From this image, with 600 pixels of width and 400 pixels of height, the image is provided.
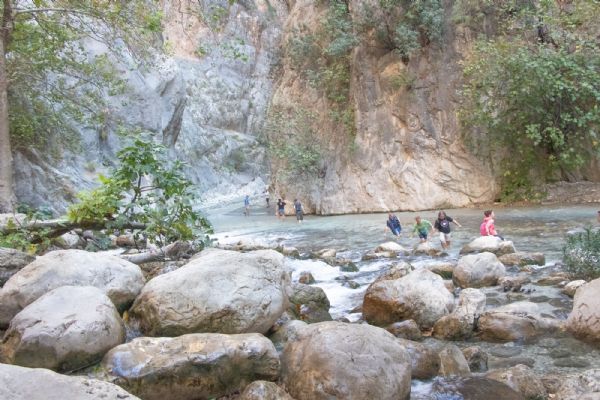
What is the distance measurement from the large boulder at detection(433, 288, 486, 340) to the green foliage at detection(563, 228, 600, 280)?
7.92 ft

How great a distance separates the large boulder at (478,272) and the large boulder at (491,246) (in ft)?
7.61

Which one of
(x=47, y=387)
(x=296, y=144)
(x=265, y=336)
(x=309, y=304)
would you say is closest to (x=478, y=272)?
(x=309, y=304)

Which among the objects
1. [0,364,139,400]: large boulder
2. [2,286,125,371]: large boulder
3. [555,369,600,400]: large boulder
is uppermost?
[0,364,139,400]: large boulder

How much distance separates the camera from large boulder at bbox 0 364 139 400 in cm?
238

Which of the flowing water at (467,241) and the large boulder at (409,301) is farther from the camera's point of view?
the large boulder at (409,301)

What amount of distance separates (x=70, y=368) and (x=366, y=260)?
28.0ft

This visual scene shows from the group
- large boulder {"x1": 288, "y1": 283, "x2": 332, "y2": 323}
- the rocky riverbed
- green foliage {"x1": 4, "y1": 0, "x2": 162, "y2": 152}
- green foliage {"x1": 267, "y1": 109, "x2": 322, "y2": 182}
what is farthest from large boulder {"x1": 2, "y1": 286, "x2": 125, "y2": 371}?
green foliage {"x1": 267, "y1": 109, "x2": 322, "y2": 182}

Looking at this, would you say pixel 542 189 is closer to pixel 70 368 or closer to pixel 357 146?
pixel 357 146

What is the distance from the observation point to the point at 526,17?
1923 centimetres

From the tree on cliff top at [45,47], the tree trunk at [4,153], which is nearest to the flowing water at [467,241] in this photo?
the tree trunk at [4,153]

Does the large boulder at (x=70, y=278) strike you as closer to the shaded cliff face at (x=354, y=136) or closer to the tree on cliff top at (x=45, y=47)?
the tree on cliff top at (x=45, y=47)

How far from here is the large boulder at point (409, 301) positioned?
6520 mm

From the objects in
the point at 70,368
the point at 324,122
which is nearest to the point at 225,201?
the point at 324,122

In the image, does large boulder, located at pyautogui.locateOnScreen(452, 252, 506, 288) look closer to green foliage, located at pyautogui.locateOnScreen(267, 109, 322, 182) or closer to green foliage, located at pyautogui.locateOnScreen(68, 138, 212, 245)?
green foliage, located at pyautogui.locateOnScreen(68, 138, 212, 245)
